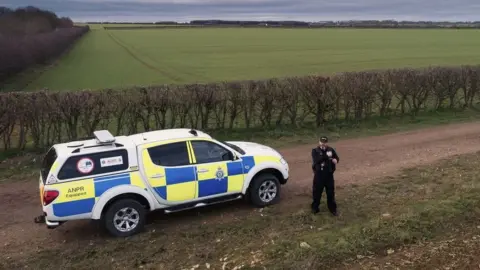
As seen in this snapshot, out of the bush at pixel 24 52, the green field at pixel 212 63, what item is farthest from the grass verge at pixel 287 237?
the bush at pixel 24 52

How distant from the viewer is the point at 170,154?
30.8ft

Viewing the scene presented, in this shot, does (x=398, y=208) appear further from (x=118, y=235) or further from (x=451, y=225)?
(x=118, y=235)

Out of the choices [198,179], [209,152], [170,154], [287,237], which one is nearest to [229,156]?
[209,152]

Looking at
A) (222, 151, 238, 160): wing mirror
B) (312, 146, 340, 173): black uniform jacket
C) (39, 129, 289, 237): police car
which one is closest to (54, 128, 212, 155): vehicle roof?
(39, 129, 289, 237): police car

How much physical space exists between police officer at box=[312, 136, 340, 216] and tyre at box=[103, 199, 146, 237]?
322cm

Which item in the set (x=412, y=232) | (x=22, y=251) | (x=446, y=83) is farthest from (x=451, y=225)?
(x=446, y=83)

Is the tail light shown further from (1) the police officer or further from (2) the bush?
(2) the bush

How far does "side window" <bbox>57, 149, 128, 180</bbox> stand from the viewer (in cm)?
861

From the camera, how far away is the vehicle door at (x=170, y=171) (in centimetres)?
915

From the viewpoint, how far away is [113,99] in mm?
15453

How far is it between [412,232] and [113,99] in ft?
33.2

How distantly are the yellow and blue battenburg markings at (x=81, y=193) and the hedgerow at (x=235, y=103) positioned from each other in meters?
6.91

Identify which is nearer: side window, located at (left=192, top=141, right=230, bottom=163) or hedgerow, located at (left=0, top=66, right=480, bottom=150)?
side window, located at (left=192, top=141, right=230, bottom=163)

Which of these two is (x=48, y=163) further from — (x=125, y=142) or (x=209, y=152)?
(x=209, y=152)
